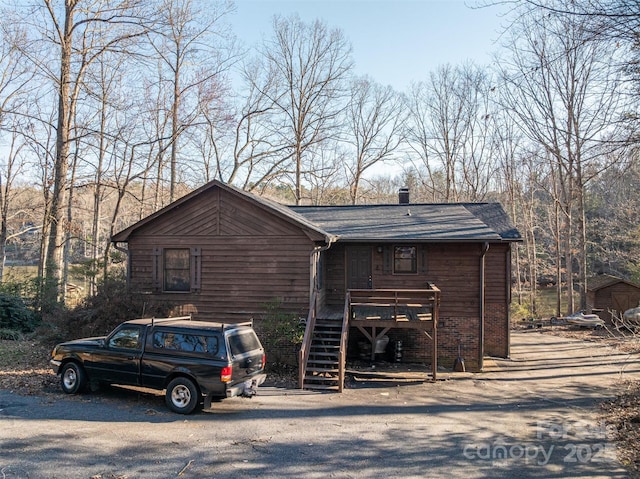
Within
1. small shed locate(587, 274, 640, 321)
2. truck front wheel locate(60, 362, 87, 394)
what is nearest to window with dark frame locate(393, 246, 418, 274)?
truck front wheel locate(60, 362, 87, 394)

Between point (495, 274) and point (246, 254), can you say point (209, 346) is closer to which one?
point (246, 254)

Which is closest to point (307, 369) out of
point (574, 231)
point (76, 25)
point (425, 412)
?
point (425, 412)

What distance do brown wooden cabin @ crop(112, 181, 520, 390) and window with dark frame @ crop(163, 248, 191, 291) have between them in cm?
3

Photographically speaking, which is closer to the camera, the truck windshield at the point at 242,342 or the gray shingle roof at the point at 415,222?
the truck windshield at the point at 242,342

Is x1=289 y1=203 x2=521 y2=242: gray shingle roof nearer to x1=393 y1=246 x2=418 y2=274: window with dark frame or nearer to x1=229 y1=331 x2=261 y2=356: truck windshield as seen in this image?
x1=393 y1=246 x2=418 y2=274: window with dark frame

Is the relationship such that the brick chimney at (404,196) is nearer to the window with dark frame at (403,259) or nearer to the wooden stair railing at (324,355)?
the window with dark frame at (403,259)

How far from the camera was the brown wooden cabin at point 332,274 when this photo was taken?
545 inches

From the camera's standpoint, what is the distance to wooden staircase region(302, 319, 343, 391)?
1198 centimetres

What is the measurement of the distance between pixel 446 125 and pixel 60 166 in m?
28.9

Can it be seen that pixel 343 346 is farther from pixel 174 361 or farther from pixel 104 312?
pixel 104 312

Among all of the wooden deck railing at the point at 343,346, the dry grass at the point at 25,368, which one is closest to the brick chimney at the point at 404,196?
the wooden deck railing at the point at 343,346

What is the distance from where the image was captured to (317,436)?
797 cm

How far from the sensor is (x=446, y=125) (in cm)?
3772

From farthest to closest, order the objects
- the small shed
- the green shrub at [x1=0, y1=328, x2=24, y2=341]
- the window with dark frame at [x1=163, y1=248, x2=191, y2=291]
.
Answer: the small shed, the green shrub at [x1=0, y1=328, x2=24, y2=341], the window with dark frame at [x1=163, y1=248, x2=191, y2=291]
